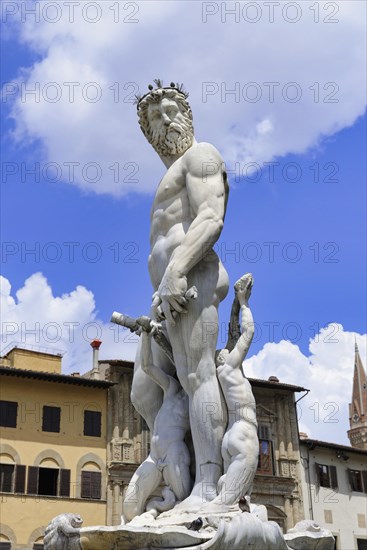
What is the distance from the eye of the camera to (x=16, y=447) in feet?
115

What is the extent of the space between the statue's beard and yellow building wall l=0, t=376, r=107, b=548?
2885 cm

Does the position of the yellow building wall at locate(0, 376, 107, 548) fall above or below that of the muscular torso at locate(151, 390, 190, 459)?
above

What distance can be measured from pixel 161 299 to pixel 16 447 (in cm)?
2975

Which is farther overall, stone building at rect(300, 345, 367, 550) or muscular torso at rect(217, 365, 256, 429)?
stone building at rect(300, 345, 367, 550)

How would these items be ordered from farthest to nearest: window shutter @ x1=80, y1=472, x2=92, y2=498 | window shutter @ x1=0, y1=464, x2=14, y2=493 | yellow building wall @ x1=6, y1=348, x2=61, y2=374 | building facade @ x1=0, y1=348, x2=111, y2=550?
yellow building wall @ x1=6, y1=348, x2=61, y2=374 < window shutter @ x1=80, y1=472, x2=92, y2=498 < window shutter @ x1=0, y1=464, x2=14, y2=493 < building facade @ x1=0, y1=348, x2=111, y2=550

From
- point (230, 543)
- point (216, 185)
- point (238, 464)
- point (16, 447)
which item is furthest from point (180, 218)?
point (16, 447)

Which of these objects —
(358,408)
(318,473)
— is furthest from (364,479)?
(358,408)

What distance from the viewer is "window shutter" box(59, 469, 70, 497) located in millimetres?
35500

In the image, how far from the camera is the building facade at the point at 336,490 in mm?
40875

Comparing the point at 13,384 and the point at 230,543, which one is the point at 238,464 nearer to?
the point at 230,543

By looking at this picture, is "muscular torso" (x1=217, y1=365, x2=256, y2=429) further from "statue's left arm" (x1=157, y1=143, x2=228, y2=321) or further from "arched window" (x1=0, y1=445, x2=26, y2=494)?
"arched window" (x1=0, y1=445, x2=26, y2=494)

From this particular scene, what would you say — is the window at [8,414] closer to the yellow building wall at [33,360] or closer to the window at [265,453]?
the yellow building wall at [33,360]

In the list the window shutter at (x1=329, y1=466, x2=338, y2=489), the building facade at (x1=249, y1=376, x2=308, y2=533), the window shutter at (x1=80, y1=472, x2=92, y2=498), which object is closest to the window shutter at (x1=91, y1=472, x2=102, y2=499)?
the window shutter at (x1=80, y1=472, x2=92, y2=498)

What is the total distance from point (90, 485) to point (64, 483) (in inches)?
45.0
